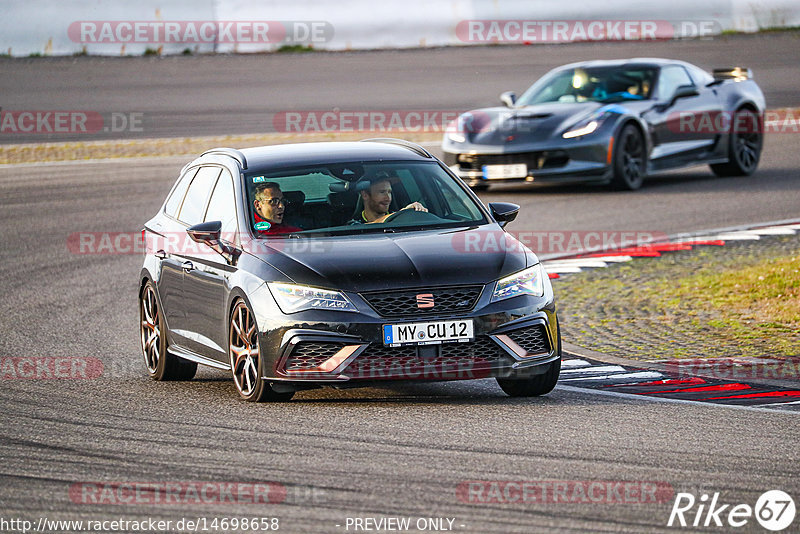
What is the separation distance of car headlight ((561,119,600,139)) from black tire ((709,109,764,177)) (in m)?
2.96

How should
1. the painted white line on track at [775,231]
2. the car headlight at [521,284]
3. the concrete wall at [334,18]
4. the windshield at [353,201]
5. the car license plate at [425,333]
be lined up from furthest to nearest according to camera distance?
1. the concrete wall at [334,18]
2. the painted white line on track at [775,231]
3. the windshield at [353,201]
4. the car headlight at [521,284]
5. the car license plate at [425,333]

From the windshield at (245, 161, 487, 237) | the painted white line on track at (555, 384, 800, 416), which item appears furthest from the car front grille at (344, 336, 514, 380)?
the windshield at (245, 161, 487, 237)

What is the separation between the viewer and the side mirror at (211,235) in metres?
8.75

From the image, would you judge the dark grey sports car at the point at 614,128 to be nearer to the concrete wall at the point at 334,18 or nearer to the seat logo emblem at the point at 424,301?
the seat logo emblem at the point at 424,301

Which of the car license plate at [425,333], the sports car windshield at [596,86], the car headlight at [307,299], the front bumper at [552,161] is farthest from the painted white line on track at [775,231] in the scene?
the car headlight at [307,299]

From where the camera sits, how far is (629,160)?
18.9m

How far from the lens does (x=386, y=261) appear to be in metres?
8.17

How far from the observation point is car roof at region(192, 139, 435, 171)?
30.4 ft

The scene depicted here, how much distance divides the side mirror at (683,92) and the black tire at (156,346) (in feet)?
36.0

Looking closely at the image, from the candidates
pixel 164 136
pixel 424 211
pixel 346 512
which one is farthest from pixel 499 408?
pixel 164 136

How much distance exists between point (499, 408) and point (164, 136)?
17.5m

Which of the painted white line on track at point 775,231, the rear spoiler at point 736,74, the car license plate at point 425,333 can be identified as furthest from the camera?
the rear spoiler at point 736,74

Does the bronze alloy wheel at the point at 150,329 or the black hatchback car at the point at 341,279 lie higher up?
the black hatchback car at the point at 341,279

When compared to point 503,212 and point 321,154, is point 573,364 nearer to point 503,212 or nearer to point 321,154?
point 503,212
